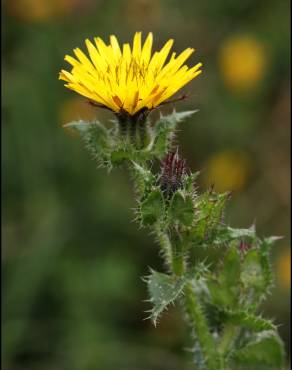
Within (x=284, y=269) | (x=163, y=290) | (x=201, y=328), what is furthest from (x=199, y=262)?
(x=284, y=269)

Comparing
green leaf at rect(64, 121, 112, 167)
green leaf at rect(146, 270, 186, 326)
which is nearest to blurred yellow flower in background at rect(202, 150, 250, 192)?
green leaf at rect(64, 121, 112, 167)

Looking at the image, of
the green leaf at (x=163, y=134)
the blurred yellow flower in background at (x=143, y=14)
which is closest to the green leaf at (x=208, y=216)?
the green leaf at (x=163, y=134)

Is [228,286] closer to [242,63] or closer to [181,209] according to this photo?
[181,209]

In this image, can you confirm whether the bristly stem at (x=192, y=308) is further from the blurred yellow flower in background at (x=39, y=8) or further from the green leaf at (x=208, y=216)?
the blurred yellow flower in background at (x=39, y=8)

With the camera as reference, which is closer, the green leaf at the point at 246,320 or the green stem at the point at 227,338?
the green leaf at the point at 246,320

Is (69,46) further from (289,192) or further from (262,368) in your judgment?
(262,368)
